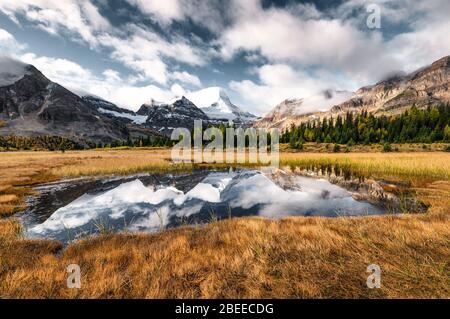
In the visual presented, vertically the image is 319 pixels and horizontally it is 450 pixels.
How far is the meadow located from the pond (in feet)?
6.86

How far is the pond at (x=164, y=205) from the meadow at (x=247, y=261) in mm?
2091

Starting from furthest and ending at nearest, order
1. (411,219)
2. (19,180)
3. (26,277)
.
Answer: (19,180)
(411,219)
(26,277)

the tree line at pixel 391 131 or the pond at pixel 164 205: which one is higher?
the tree line at pixel 391 131

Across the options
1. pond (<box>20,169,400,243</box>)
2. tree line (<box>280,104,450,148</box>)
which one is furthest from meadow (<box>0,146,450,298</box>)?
tree line (<box>280,104,450,148</box>)

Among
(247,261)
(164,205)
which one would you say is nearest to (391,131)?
(164,205)

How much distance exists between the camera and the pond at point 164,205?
11.5 m

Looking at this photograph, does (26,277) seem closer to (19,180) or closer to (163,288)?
(163,288)

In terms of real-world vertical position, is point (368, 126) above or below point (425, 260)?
above

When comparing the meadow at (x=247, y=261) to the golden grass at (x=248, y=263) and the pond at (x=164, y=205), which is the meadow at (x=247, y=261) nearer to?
the golden grass at (x=248, y=263)

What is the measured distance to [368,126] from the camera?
10619 centimetres

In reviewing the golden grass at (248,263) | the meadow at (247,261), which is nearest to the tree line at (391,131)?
the meadow at (247,261)

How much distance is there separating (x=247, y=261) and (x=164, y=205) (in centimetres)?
1065
